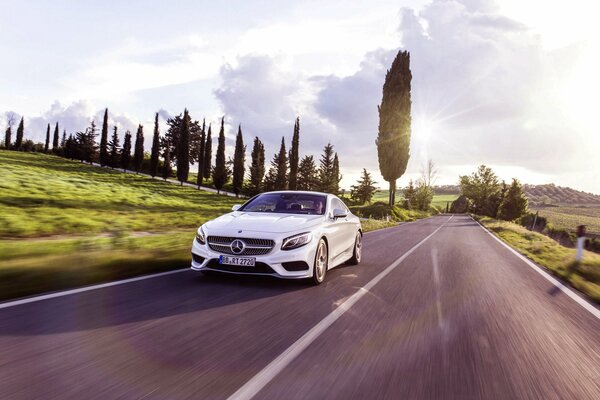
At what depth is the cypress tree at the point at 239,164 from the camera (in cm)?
6694

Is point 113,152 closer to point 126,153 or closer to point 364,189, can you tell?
point 126,153

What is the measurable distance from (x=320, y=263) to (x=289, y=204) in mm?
1548

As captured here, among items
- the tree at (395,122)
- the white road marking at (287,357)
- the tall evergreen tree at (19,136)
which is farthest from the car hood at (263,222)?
the tall evergreen tree at (19,136)

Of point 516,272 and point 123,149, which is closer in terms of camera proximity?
point 516,272

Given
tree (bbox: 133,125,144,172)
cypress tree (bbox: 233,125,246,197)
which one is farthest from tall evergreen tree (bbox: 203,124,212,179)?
tree (bbox: 133,125,144,172)

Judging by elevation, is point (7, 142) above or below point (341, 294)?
above

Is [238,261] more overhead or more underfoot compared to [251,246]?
more underfoot

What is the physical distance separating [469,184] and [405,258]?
9950 cm

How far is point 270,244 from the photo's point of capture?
6230mm

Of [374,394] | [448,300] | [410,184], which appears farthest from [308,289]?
[410,184]

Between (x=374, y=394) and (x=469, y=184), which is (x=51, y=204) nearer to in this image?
(x=374, y=394)

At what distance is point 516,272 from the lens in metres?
9.62

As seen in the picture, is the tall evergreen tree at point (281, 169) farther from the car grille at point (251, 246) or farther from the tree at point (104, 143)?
the car grille at point (251, 246)

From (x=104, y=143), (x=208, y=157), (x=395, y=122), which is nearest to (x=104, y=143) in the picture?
(x=104, y=143)
